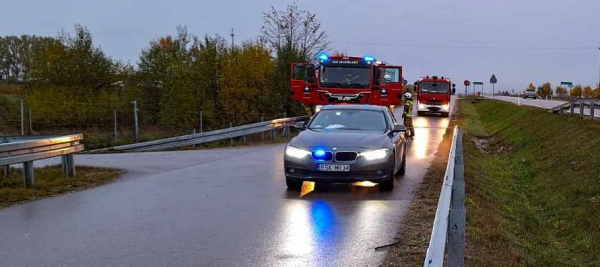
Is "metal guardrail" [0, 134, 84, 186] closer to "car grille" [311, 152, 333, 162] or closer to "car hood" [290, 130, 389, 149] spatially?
"car hood" [290, 130, 389, 149]

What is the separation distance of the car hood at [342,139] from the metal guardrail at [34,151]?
4426 mm

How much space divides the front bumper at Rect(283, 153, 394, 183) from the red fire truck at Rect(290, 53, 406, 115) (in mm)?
13631

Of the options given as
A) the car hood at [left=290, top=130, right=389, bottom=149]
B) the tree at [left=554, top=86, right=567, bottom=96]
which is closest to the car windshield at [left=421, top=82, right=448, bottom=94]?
the car hood at [left=290, top=130, right=389, bottom=149]

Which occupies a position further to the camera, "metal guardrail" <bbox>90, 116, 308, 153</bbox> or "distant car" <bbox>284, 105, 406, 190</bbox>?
"metal guardrail" <bbox>90, 116, 308, 153</bbox>

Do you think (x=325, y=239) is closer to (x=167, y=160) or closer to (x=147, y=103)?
(x=167, y=160)

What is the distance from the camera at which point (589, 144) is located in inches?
594

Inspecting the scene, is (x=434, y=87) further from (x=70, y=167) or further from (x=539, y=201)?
(x=70, y=167)

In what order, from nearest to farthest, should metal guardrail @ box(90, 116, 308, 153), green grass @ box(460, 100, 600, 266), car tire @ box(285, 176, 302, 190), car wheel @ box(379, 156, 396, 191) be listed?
green grass @ box(460, 100, 600, 266), car wheel @ box(379, 156, 396, 191), car tire @ box(285, 176, 302, 190), metal guardrail @ box(90, 116, 308, 153)

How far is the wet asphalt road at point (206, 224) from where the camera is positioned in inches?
221

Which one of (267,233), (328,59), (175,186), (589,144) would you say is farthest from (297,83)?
(267,233)

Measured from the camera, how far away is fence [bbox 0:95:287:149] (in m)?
26.5

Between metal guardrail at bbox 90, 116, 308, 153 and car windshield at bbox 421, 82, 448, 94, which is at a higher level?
car windshield at bbox 421, 82, 448, 94

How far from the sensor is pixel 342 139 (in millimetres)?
9453

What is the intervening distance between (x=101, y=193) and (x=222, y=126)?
23.6 metres
